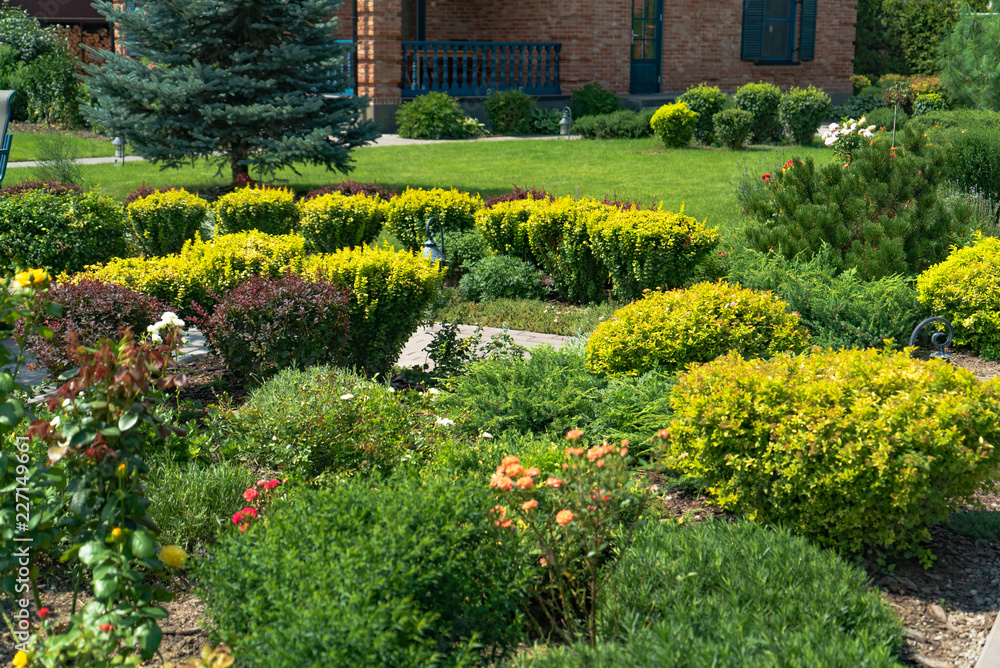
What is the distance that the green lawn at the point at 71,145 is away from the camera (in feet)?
49.6

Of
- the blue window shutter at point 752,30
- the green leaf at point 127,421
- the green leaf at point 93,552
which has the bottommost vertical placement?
the green leaf at point 93,552

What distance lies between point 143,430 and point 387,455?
3.40ft

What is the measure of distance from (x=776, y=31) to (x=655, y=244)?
2017 cm

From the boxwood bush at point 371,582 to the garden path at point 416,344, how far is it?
3198 mm

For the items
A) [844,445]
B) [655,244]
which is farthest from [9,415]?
[655,244]

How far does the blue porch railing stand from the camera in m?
20.6

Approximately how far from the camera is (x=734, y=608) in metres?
2.99

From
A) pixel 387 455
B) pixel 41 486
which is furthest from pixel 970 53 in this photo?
pixel 41 486

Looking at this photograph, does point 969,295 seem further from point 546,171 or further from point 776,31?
point 776,31

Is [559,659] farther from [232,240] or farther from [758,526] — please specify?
[232,240]

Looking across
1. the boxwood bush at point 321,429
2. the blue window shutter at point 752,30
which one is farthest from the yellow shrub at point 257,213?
the blue window shutter at point 752,30

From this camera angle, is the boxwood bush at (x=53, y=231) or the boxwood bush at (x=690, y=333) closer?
the boxwood bush at (x=690, y=333)

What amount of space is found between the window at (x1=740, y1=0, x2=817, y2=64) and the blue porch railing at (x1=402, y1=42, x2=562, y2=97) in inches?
225

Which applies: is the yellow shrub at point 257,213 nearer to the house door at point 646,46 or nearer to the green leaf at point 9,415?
the green leaf at point 9,415
